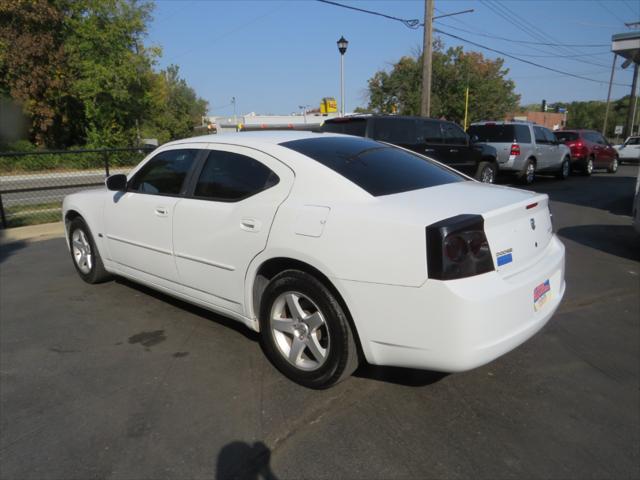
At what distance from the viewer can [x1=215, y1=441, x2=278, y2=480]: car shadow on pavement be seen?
2387 millimetres

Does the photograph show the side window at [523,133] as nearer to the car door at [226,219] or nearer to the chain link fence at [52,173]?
the chain link fence at [52,173]

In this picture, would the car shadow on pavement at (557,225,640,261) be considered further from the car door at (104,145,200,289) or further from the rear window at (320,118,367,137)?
the car door at (104,145,200,289)

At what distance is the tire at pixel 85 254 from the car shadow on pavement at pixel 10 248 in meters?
2.12

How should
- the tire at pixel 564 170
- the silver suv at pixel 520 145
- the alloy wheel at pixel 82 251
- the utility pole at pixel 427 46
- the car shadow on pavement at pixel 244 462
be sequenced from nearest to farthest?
the car shadow on pavement at pixel 244 462
the alloy wheel at pixel 82 251
the silver suv at pixel 520 145
the tire at pixel 564 170
the utility pole at pixel 427 46

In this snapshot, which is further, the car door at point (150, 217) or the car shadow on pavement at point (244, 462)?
the car door at point (150, 217)

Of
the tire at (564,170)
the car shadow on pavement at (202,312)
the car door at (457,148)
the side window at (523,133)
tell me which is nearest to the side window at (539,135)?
the side window at (523,133)

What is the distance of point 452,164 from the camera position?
11.2 m

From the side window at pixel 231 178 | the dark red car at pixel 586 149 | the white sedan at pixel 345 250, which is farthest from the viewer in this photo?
the dark red car at pixel 586 149

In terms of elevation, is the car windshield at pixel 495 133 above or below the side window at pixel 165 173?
below

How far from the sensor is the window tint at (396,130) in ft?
31.6

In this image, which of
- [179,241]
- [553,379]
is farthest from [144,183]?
[553,379]

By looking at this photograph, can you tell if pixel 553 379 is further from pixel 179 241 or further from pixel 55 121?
pixel 55 121

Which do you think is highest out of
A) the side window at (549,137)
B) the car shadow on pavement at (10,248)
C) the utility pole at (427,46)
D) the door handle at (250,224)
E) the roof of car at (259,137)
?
the utility pole at (427,46)

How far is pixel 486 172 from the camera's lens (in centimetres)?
1282
